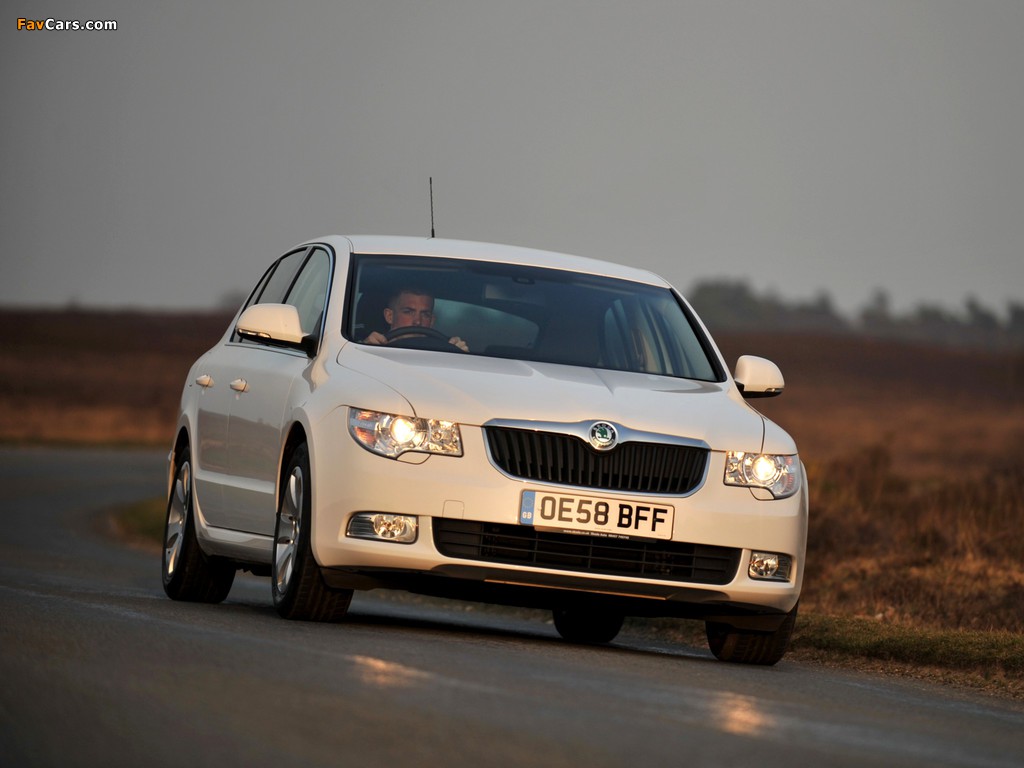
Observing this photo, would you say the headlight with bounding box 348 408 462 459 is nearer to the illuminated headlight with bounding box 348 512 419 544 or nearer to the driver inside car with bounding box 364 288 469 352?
the illuminated headlight with bounding box 348 512 419 544

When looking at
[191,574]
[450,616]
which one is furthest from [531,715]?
[450,616]

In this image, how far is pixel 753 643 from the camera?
30.9 feet

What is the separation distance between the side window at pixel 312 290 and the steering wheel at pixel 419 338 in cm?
37

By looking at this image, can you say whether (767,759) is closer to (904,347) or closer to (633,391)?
(633,391)

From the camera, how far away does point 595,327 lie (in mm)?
9969

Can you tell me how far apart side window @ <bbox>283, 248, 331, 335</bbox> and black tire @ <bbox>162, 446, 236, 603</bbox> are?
3.82 feet

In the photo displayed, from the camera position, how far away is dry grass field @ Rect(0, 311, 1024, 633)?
15.4 metres

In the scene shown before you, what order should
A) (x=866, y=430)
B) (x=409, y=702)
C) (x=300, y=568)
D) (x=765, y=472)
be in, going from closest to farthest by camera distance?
(x=409, y=702) < (x=300, y=568) < (x=765, y=472) < (x=866, y=430)

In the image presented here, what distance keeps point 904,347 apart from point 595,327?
285 feet

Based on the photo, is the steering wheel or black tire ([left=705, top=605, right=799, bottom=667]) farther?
the steering wheel

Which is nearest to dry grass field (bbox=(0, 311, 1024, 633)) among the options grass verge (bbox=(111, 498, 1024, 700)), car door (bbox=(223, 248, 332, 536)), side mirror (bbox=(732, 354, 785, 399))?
grass verge (bbox=(111, 498, 1024, 700))

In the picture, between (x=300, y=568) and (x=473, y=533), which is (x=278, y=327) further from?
(x=473, y=533)

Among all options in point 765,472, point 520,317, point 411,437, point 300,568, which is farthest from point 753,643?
point 300,568

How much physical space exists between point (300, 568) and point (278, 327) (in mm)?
1253
